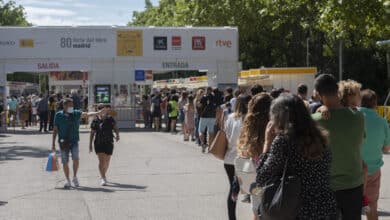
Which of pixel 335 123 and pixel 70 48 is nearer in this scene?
pixel 335 123

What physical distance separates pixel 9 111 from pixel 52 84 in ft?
47.1

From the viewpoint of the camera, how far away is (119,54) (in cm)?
3016

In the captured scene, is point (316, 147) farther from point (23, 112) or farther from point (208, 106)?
point (23, 112)

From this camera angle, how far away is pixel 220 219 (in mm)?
9117

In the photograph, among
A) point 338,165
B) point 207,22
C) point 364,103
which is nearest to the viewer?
point 338,165

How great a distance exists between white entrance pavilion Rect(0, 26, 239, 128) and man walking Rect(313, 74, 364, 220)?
82.5ft

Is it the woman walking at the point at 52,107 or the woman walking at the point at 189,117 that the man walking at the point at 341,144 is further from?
the woman walking at the point at 52,107

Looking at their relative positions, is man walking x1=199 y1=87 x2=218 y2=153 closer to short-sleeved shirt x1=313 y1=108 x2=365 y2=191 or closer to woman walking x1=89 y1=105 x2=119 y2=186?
woman walking x1=89 y1=105 x2=119 y2=186

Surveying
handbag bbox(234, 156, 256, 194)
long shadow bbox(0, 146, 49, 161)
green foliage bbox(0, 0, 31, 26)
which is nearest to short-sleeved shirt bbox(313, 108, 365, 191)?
handbag bbox(234, 156, 256, 194)

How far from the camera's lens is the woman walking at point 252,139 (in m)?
6.39

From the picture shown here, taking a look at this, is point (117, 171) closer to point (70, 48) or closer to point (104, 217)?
point (104, 217)

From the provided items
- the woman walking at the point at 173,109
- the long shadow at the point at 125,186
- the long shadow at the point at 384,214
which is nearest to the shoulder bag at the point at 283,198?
the long shadow at the point at 384,214

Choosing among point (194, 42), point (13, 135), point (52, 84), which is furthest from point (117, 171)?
point (52, 84)

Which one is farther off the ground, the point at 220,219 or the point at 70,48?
the point at 70,48
